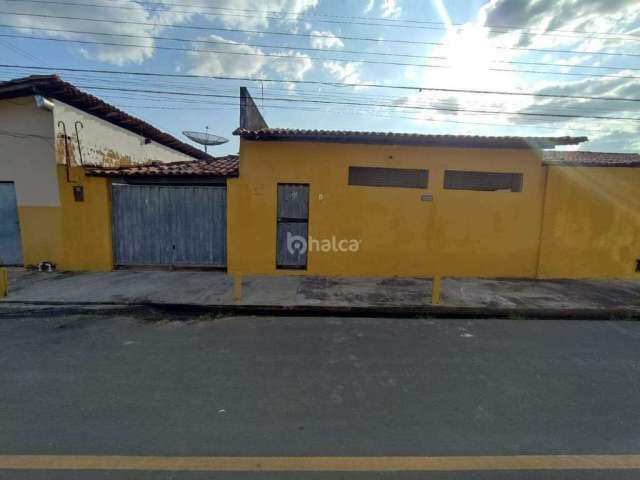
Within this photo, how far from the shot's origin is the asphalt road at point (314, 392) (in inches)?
86.3

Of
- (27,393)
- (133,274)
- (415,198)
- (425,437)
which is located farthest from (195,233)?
(425,437)

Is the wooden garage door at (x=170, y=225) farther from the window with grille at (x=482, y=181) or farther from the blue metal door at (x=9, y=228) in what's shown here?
the window with grille at (x=482, y=181)

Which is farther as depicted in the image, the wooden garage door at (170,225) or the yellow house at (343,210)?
the wooden garage door at (170,225)

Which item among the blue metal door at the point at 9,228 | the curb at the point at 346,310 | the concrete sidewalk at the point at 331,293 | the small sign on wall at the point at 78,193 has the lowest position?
the curb at the point at 346,310

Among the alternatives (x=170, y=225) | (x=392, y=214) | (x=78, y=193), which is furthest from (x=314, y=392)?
(x=78, y=193)

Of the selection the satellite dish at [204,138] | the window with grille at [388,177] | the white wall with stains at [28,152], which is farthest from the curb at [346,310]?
the satellite dish at [204,138]

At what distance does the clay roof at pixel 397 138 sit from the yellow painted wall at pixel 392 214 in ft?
0.59

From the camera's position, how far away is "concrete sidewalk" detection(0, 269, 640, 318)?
5293 mm

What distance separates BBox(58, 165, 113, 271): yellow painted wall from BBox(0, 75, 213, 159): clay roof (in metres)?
1.77

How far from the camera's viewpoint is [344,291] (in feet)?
20.3

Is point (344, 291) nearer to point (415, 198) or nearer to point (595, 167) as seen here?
point (415, 198)

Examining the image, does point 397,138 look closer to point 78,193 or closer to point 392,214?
point 392,214

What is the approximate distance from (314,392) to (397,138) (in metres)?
6.03

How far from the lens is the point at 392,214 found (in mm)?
7410
